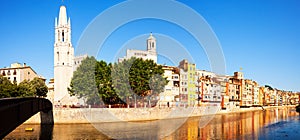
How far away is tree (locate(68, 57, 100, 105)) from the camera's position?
79062 mm

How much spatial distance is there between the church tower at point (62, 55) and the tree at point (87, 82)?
33720 millimetres

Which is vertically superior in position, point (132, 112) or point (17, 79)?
point (17, 79)

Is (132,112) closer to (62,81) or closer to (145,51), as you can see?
(62,81)

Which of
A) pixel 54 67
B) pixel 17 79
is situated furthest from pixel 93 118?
pixel 17 79

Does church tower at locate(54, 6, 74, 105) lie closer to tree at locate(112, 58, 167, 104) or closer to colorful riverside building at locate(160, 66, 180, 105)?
colorful riverside building at locate(160, 66, 180, 105)

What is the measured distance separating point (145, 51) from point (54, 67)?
35388 mm

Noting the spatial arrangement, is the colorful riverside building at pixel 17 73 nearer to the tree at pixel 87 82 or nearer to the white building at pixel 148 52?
the white building at pixel 148 52

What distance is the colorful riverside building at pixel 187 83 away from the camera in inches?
4761

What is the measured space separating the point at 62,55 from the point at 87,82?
38792 millimetres

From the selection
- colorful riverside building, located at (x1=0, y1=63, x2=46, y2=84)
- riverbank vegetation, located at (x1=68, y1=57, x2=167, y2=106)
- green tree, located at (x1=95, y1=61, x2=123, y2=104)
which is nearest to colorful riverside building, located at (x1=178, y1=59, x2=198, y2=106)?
riverbank vegetation, located at (x1=68, y1=57, x2=167, y2=106)

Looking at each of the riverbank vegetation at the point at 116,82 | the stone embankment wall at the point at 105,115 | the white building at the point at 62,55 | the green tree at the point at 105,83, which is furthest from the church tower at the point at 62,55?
the stone embankment wall at the point at 105,115

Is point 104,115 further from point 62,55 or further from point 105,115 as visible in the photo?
point 62,55

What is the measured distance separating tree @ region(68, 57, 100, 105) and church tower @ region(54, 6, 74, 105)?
33720 millimetres

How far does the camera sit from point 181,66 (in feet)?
418
